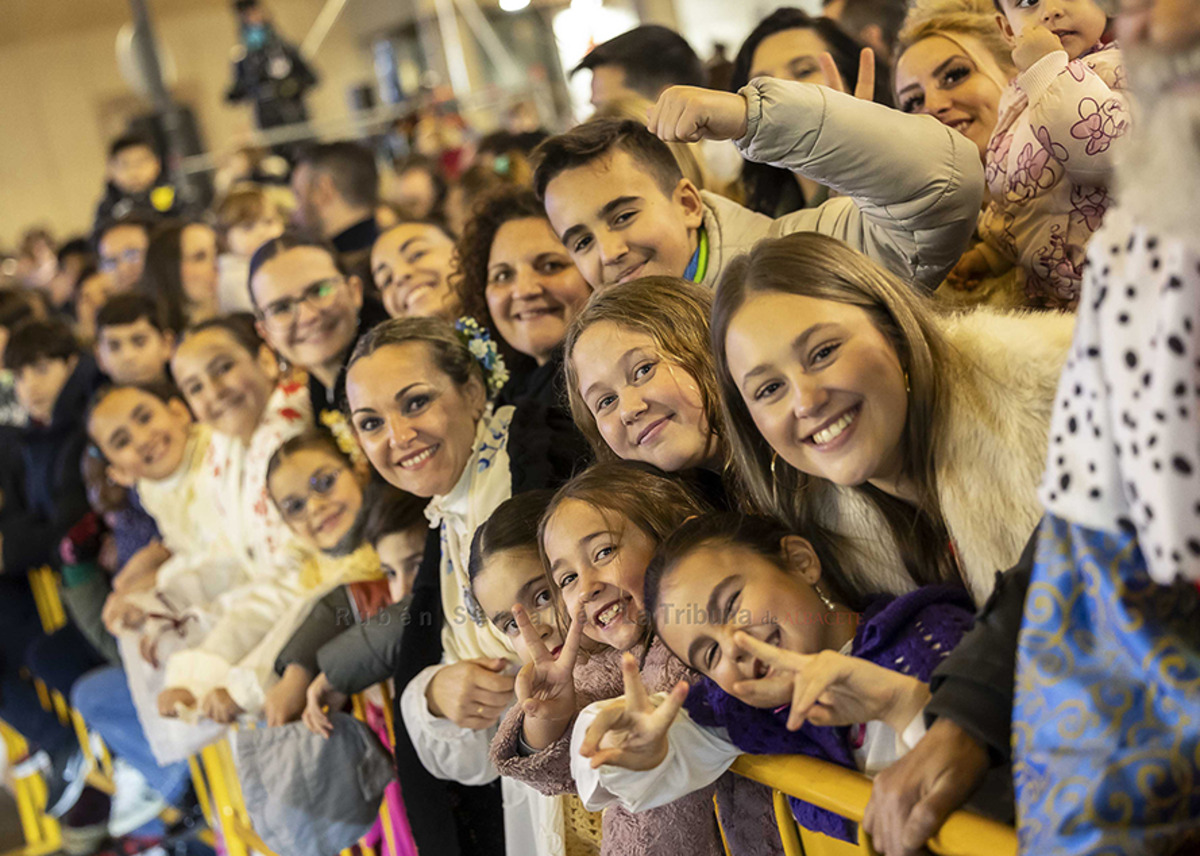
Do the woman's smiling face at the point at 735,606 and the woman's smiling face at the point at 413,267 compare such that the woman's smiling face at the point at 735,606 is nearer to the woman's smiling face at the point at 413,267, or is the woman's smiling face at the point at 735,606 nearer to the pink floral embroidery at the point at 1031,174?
the pink floral embroidery at the point at 1031,174

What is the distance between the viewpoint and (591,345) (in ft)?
5.76

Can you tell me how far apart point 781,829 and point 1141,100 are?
0.90 metres

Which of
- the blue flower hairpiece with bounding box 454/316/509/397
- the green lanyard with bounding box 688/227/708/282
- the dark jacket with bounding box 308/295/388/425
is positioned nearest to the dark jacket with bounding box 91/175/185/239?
the dark jacket with bounding box 308/295/388/425

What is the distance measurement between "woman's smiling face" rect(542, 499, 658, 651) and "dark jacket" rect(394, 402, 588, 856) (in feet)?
1.40

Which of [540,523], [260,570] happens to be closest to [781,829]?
[540,523]

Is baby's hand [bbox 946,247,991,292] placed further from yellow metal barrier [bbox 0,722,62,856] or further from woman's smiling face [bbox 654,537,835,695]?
yellow metal barrier [bbox 0,722,62,856]

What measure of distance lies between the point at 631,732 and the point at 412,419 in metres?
0.96

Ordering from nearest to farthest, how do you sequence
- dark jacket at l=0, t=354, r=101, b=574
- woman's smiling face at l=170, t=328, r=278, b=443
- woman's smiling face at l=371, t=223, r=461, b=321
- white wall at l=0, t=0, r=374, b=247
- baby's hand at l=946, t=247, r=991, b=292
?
baby's hand at l=946, t=247, r=991, b=292
woman's smiling face at l=371, t=223, r=461, b=321
woman's smiling face at l=170, t=328, r=278, b=443
dark jacket at l=0, t=354, r=101, b=574
white wall at l=0, t=0, r=374, b=247

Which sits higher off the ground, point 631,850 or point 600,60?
point 600,60

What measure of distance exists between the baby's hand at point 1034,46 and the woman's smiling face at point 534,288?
933mm

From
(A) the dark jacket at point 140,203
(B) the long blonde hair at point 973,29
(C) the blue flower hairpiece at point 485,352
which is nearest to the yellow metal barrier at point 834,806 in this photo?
(C) the blue flower hairpiece at point 485,352

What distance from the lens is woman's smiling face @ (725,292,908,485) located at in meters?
1.34

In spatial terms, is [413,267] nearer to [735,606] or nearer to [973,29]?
[973,29]

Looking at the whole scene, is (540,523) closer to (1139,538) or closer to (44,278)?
(1139,538)
